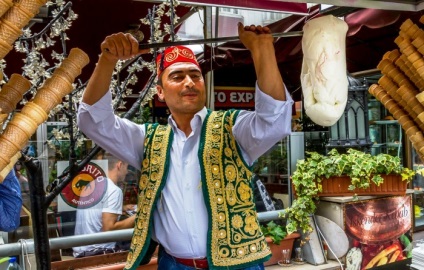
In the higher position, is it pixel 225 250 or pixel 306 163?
pixel 306 163

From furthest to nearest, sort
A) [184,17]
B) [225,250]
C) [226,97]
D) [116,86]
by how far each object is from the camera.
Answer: [226,97] < [184,17] < [116,86] < [225,250]

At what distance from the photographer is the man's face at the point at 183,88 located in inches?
64.7

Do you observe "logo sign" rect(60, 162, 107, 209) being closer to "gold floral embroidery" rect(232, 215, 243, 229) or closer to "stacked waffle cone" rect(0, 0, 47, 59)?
"gold floral embroidery" rect(232, 215, 243, 229)

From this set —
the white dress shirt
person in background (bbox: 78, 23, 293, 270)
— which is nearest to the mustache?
person in background (bbox: 78, 23, 293, 270)

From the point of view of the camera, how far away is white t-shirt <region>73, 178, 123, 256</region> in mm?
3230

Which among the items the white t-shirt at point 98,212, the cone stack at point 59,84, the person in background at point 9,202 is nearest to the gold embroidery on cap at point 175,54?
the cone stack at point 59,84

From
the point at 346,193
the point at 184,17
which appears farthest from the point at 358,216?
the point at 184,17

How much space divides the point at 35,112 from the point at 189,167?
757 mm

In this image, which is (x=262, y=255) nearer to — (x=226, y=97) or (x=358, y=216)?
(x=358, y=216)

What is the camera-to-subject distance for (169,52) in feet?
5.71

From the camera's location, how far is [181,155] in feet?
5.70

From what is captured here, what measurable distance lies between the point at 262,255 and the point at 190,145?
0.50 m

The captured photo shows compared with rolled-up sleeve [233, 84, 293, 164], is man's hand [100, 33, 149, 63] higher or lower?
higher

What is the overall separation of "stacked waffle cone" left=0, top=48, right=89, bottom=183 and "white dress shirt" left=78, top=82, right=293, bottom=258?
1.38ft
